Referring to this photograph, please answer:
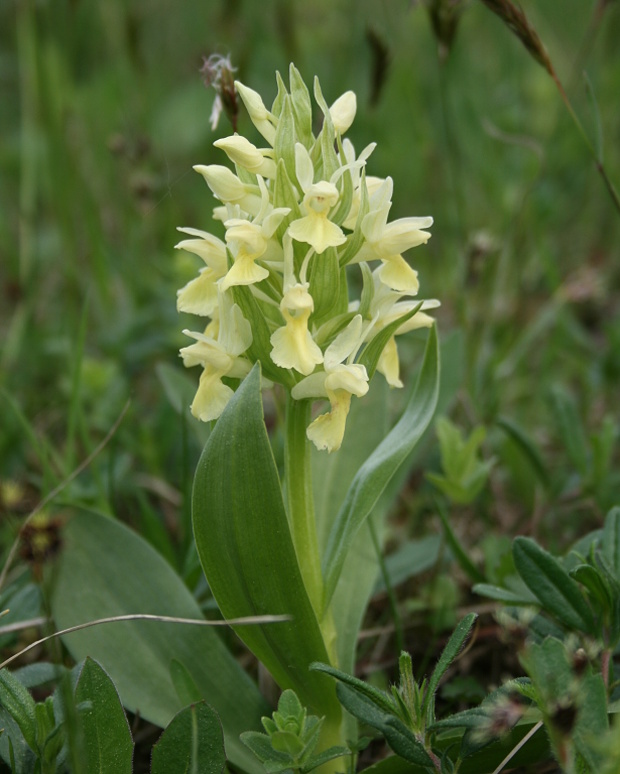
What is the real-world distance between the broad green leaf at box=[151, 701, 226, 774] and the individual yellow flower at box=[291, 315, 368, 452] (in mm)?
437

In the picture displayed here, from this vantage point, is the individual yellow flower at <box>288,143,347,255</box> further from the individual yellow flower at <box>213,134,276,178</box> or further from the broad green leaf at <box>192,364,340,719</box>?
the broad green leaf at <box>192,364,340,719</box>

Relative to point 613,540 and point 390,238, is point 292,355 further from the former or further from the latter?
point 613,540

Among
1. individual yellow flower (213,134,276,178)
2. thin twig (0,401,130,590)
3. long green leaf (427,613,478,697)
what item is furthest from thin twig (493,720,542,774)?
individual yellow flower (213,134,276,178)

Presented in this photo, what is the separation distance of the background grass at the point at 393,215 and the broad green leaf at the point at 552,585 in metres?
0.41

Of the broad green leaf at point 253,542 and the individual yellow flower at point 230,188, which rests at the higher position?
the individual yellow flower at point 230,188

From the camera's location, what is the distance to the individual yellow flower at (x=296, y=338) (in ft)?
4.10

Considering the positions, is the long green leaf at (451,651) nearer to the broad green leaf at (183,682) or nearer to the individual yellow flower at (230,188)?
the broad green leaf at (183,682)

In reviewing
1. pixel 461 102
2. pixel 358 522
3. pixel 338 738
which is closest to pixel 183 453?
pixel 358 522

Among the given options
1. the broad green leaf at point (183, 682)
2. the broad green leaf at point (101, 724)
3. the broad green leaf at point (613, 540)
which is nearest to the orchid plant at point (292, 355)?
the broad green leaf at point (183, 682)

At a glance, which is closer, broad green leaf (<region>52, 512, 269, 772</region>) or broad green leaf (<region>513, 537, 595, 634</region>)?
broad green leaf (<region>513, 537, 595, 634</region>)

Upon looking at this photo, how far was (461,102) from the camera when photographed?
12.3 feet

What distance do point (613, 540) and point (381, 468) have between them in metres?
0.42

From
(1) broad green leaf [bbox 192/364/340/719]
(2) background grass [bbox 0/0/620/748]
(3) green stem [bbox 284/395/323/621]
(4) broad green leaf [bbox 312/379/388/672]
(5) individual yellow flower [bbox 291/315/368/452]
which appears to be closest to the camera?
(1) broad green leaf [bbox 192/364/340/719]

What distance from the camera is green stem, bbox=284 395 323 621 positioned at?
1362 millimetres
